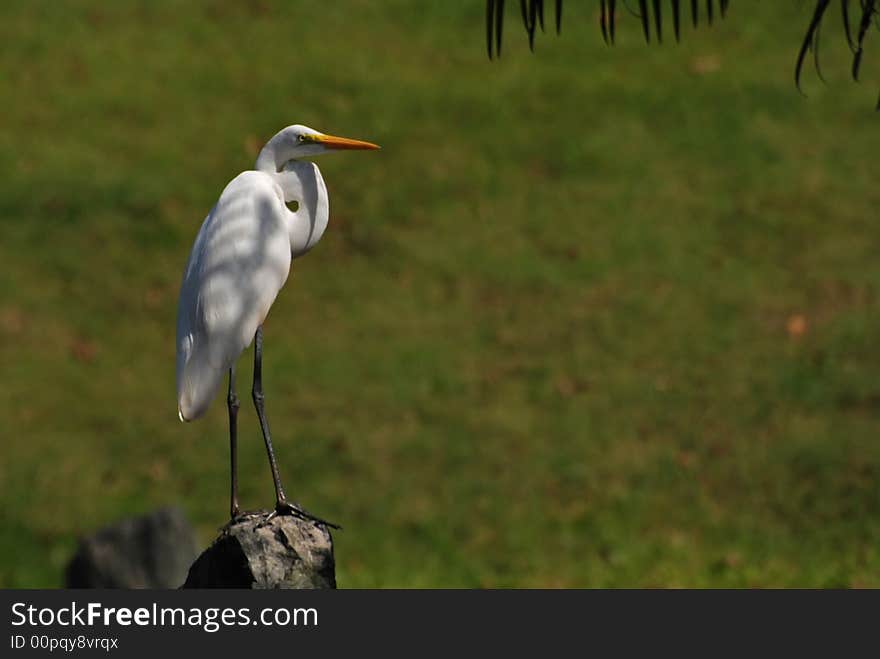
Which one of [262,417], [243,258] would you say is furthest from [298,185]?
[262,417]

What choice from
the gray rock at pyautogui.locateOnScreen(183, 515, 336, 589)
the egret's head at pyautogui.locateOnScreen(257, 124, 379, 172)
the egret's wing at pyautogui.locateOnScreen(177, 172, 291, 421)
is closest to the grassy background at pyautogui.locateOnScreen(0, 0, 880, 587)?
the gray rock at pyautogui.locateOnScreen(183, 515, 336, 589)

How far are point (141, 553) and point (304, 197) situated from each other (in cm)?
313

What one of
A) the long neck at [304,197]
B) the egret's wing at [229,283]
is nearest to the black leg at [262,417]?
the egret's wing at [229,283]

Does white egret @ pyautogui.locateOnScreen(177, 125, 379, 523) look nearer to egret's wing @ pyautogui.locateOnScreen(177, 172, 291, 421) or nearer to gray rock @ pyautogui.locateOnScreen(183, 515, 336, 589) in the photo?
egret's wing @ pyautogui.locateOnScreen(177, 172, 291, 421)

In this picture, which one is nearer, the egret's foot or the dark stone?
the egret's foot

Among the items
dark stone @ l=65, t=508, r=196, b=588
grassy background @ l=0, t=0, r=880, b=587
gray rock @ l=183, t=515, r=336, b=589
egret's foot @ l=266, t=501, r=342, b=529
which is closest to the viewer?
gray rock @ l=183, t=515, r=336, b=589

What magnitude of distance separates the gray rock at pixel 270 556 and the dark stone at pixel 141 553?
2.51 meters

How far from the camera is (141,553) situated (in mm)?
6852

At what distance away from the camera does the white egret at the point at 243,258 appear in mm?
4238

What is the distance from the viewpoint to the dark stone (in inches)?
269

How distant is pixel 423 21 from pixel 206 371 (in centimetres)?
874

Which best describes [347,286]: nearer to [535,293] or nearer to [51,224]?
[535,293]

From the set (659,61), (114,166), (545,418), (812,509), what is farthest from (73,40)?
(812,509)

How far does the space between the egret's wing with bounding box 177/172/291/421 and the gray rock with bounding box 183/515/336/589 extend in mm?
396
